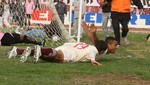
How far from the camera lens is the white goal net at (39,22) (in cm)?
1422

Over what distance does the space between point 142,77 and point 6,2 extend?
1198cm

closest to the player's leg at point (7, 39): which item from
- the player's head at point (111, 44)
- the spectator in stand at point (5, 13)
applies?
the player's head at point (111, 44)

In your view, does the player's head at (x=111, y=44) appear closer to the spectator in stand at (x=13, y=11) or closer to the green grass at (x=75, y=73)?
the green grass at (x=75, y=73)

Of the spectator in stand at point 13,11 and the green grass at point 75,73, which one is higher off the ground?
the green grass at point 75,73

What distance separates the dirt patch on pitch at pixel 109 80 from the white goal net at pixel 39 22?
480 cm

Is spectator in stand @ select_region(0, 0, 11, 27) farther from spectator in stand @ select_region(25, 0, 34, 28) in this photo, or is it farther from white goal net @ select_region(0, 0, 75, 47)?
spectator in stand @ select_region(25, 0, 34, 28)

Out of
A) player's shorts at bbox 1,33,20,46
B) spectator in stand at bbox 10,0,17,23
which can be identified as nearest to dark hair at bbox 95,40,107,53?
player's shorts at bbox 1,33,20,46

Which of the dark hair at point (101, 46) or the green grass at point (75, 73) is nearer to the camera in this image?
the green grass at point (75, 73)

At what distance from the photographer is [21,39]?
38.6 ft

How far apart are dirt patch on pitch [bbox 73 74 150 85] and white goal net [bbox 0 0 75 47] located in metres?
4.80

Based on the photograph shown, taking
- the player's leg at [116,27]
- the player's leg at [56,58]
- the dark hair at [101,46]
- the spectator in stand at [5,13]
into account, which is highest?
the dark hair at [101,46]

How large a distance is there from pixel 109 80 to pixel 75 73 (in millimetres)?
759

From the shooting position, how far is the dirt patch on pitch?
7586 mm

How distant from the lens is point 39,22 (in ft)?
51.0
